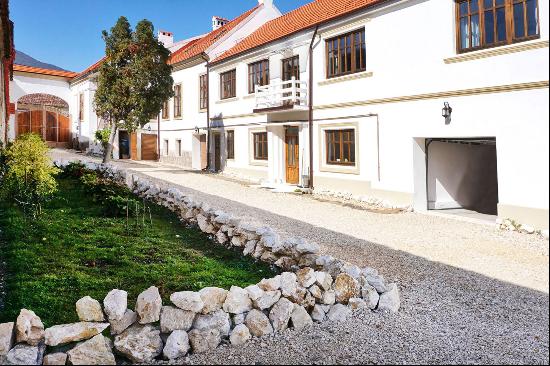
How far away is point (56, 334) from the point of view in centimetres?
342

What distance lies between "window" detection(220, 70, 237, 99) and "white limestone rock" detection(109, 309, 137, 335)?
18.3 meters

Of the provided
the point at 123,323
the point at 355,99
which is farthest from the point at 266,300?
the point at 355,99

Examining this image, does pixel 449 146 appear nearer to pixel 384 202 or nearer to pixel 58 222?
pixel 384 202

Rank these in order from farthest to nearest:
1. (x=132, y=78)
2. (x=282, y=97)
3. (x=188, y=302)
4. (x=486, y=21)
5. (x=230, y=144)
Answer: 1. (x=230, y=144)
2. (x=282, y=97)
3. (x=132, y=78)
4. (x=486, y=21)
5. (x=188, y=302)

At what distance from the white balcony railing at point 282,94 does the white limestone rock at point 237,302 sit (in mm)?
12711

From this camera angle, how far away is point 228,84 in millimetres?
21688

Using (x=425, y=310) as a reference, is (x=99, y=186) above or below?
above

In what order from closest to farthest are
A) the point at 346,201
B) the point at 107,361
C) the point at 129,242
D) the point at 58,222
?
the point at 107,361 → the point at 129,242 → the point at 58,222 → the point at 346,201

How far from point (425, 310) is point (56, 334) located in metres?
3.52

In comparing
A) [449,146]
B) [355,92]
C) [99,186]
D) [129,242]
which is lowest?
[129,242]

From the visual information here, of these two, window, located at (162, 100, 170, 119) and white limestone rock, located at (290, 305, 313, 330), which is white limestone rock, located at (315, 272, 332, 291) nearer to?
white limestone rock, located at (290, 305, 313, 330)

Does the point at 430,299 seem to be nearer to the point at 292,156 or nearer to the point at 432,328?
the point at 432,328

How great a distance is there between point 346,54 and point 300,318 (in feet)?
40.0

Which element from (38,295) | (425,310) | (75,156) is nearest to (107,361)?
(38,295)
